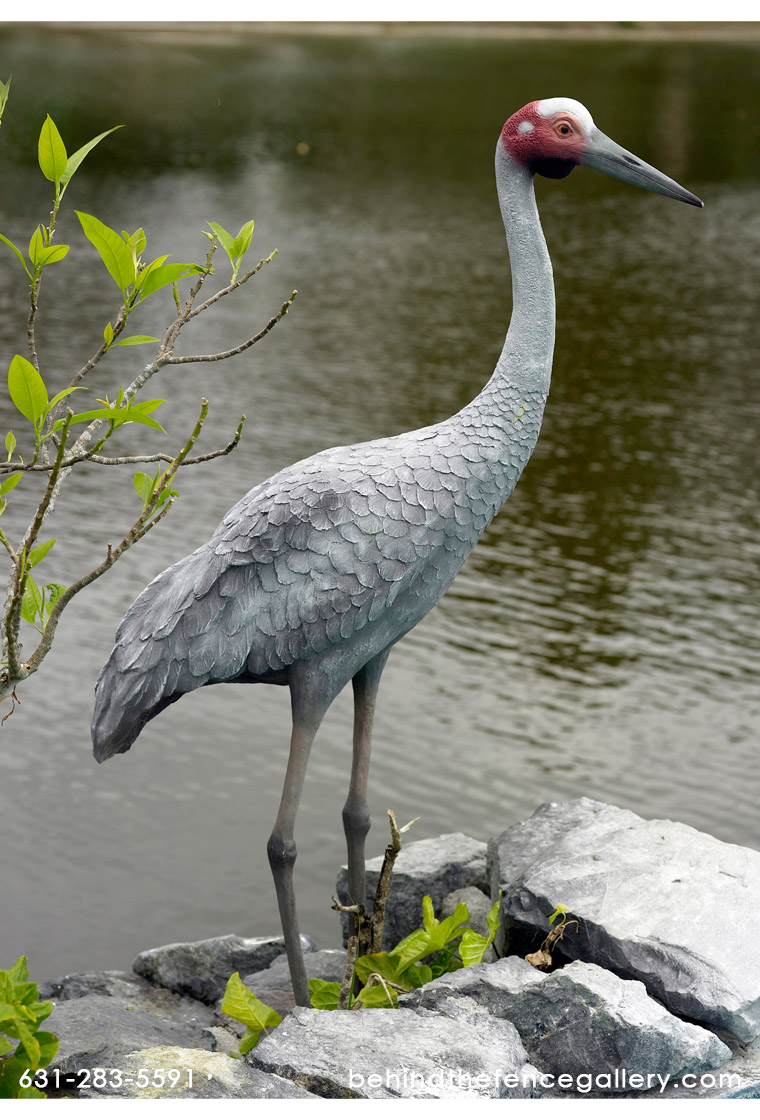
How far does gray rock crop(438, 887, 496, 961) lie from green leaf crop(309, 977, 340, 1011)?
74 centimetres

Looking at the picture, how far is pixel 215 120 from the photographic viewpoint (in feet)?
87.1

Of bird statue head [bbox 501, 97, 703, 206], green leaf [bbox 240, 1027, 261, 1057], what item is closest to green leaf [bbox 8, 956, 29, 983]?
green leaf [bbox 240, 1027, 261, 1057]

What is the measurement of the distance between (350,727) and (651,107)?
23797 millimetres

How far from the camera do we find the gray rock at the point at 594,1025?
4043 mm

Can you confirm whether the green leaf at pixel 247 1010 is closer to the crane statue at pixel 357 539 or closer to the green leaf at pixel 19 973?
the crane statue at pixel 357 539

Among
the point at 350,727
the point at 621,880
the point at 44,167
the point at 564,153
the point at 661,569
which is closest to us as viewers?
the point at 44,167

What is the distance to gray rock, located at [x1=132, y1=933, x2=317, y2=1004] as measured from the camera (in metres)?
5.55

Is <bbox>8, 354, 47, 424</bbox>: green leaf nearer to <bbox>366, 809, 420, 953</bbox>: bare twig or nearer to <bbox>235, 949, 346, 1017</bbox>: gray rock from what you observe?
<bbox>366, 809, 420, 953</bbox>: bare twig

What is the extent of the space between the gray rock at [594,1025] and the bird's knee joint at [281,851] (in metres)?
0.63

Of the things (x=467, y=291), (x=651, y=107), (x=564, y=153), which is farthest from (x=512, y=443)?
(x=651, y=107)

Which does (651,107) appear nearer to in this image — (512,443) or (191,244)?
(191,244)

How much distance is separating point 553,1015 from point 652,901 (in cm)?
63

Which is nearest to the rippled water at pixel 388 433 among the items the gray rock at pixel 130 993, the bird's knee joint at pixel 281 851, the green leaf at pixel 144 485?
the gray rock at pixel 130 993

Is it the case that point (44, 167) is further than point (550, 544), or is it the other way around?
point (550, 544)
